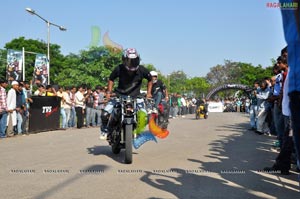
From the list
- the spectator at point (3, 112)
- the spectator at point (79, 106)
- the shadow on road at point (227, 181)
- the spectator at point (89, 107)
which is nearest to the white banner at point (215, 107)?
the spectator at point (89, 107)

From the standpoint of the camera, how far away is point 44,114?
578 inches

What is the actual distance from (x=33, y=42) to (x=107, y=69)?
2246 cm

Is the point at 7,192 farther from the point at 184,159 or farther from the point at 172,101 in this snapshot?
the point at 172,101

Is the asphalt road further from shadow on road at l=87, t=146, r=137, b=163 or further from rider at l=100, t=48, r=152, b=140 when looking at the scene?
rider at l=100, t=48, r=152, b=140

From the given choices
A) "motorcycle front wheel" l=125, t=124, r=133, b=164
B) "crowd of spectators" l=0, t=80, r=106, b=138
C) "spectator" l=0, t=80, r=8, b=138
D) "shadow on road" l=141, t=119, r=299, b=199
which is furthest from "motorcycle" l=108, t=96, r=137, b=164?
"spectator" l=0, t=80, r=8, b=138

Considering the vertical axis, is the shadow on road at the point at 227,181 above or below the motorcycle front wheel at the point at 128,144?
below

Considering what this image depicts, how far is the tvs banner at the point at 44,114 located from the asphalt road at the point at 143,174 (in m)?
4.72

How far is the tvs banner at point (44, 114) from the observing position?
14008mm

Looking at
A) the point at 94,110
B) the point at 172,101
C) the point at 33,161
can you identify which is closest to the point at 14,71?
the point at 172,101

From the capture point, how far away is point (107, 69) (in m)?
63.2

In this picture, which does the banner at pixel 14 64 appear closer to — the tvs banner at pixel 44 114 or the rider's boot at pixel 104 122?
the tvs banner at pixel 44 114

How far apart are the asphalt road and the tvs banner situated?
472 cm

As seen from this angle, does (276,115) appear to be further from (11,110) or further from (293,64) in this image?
(11,110)

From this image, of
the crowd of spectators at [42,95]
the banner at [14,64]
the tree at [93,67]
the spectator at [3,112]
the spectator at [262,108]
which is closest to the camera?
the spectator at [3,112]
